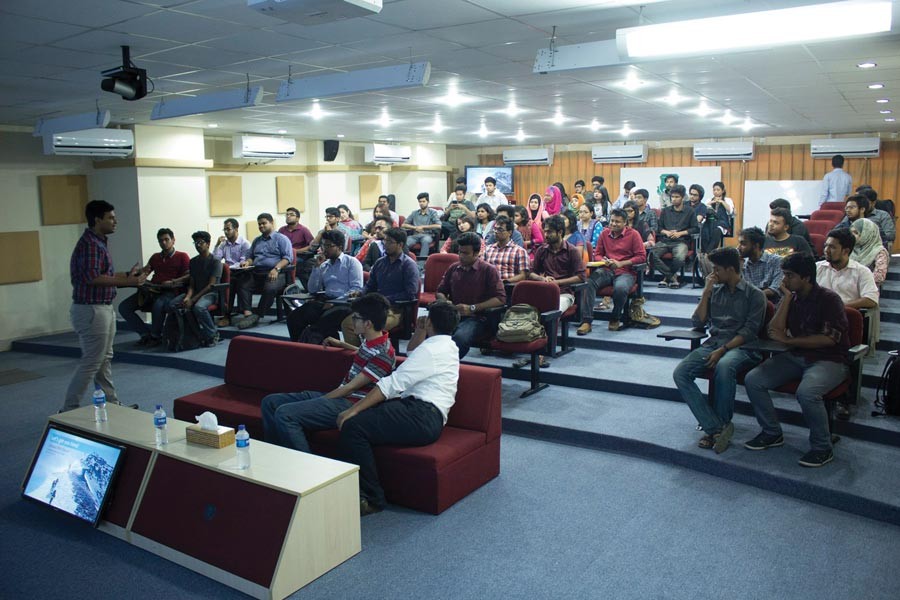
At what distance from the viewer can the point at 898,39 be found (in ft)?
15.4

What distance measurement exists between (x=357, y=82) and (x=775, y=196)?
1098cm

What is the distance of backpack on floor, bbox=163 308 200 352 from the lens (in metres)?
7.89

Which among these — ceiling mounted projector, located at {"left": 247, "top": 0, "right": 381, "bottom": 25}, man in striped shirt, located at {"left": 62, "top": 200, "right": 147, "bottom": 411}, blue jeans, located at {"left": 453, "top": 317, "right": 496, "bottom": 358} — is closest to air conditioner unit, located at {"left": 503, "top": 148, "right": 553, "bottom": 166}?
blue jeans, located at {"left": 453, "top": 317, "right": 496, "bottom": 358}

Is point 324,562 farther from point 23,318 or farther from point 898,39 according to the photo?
point 23,318

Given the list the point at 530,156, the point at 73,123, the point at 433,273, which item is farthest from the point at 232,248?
the point at 530,156

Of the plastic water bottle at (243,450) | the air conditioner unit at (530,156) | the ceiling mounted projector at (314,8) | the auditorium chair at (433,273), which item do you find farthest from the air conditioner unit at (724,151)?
the plastic water bottle at (243,450)

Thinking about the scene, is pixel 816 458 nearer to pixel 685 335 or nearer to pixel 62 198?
pixel 685 335

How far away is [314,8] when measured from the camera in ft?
10.6

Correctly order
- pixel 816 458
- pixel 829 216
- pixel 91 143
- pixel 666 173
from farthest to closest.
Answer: pixel 666 173
pixel 829 216
pixel 91 143
pixel 816 458

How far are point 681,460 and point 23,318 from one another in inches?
343

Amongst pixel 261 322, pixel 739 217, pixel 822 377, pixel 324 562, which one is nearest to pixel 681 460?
pixel 822 377

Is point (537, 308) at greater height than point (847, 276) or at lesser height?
lesser

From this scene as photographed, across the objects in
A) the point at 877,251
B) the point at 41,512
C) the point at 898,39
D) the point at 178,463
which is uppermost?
the point at 898,39

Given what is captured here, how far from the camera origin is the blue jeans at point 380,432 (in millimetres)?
3855
